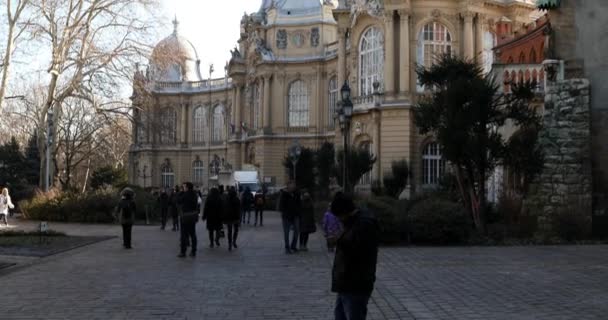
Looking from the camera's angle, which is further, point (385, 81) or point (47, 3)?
point (385, 81)

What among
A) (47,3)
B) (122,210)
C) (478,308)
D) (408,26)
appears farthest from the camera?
(408,26)

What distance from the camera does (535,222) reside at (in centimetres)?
1939

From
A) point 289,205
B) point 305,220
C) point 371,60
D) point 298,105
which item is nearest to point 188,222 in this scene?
point 289,205

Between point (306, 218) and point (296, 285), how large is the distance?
20.8ft

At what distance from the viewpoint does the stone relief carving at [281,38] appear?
70.8 meters

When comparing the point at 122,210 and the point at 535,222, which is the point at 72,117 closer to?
the point at 122,210

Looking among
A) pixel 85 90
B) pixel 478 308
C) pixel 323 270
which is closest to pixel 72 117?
pixel 85 90

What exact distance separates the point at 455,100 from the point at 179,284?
36.7 feet

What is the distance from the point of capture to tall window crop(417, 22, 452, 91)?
1751 inches

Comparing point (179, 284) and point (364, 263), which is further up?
point (364, 263)

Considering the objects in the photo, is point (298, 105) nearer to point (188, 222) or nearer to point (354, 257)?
point (188, 222)

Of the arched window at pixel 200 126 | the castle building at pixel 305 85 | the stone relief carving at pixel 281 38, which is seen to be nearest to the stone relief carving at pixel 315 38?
the castle building at pixel 305 85

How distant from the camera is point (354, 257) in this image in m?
6.08

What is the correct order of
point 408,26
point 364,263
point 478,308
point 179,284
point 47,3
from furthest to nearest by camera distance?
point 408,26
point 47,3
point 179,284
point 478,308
point 364,263
